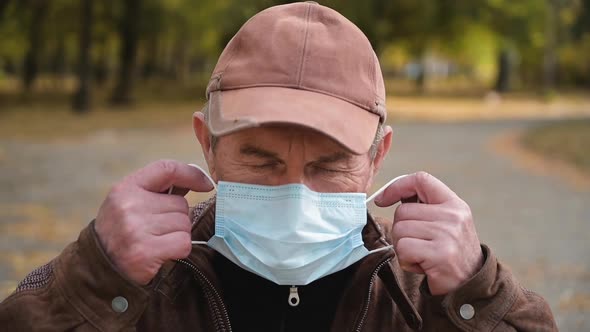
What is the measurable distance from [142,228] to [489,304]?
939 mm

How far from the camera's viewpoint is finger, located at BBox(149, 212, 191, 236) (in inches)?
81.5

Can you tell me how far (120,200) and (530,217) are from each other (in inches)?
324

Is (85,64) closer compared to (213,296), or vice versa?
(213,296)

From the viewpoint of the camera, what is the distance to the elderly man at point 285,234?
81.3 inches

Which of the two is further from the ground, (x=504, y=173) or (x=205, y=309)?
(x=205, y=309)

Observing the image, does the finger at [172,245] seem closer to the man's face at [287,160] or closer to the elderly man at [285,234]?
the elderly man at [285,234]

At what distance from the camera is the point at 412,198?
2303 mm

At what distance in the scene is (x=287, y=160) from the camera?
2248mm

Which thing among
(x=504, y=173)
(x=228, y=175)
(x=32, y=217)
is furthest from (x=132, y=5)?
(x=228, y=175)

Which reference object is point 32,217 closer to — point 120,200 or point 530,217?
point 530,217

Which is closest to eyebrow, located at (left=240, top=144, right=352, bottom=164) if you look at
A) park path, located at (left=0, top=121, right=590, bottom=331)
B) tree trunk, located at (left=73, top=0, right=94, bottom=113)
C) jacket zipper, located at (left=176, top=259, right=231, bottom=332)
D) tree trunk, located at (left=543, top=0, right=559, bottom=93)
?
jacket zipper, located at (left=176, top=259, right=231, bottom=332)

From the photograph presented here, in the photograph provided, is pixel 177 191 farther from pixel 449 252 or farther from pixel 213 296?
pixel 449 252

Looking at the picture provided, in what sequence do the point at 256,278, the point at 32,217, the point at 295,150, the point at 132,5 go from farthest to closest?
the point at 132,5 < the point at 32,217 < the point at 256,278 < the point at 295,150

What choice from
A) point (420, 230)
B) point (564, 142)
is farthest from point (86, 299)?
point (564, 142)
